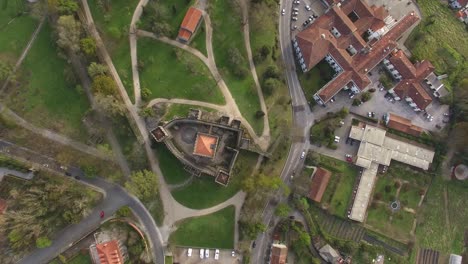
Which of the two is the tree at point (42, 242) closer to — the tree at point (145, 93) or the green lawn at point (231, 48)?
the tree at point (145, 93)

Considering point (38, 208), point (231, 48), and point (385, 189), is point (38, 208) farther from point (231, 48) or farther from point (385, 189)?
point (385, 189)

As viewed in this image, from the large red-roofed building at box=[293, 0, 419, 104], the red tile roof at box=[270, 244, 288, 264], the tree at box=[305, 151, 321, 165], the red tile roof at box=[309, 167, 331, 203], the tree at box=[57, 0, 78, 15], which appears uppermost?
the large red-roofed building at box=[293, 0, 419, 104]

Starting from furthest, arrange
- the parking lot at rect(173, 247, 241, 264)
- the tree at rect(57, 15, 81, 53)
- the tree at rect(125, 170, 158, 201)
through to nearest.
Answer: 1. the parking lot at rect(173, 247, 241, 264)
2. the tree at rect(57, 15, 81, 53)
3. the tree at rect(125, 170, 158, 201)

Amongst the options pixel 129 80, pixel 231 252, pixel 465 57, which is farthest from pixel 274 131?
pixel 465 57

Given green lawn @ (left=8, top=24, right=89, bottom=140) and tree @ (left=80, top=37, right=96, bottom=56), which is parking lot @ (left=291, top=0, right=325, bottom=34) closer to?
tree @ (left=80, top=37, right=96, bottom=56)

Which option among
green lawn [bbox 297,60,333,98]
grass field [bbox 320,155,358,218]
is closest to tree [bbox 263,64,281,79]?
green lawn [bbox 297,60,333,98]

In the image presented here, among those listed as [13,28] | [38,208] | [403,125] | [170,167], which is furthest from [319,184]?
[13,28]

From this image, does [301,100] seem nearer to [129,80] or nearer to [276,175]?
[276,175]
